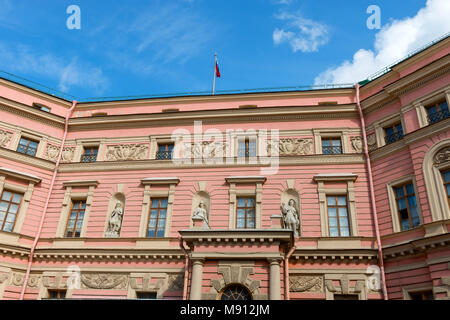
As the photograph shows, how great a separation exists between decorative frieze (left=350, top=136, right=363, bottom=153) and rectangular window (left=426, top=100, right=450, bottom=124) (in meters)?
3.49

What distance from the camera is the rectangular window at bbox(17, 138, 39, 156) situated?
20.9m

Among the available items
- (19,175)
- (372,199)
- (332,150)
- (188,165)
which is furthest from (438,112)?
(19,175)

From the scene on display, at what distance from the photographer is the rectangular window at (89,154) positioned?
71.3 feet

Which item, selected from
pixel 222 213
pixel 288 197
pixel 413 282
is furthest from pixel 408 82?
pixel 222 213

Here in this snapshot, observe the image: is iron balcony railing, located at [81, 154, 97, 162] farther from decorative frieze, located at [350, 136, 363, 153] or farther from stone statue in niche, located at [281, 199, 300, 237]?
decorative frieze, located at [350, 136, 363, 153]

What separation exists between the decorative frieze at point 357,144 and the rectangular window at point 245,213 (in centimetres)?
620

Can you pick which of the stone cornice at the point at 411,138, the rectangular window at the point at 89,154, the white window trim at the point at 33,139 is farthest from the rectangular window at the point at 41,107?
the stone cornice at the point at 411,138

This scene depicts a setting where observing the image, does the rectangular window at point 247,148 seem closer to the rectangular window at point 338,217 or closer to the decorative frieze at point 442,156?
the rectangular window at point 338,217

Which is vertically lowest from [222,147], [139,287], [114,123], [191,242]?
[139,287]

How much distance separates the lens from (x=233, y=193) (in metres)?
19.2

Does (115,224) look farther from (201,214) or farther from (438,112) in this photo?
(438,112)

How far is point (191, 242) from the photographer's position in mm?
14953
